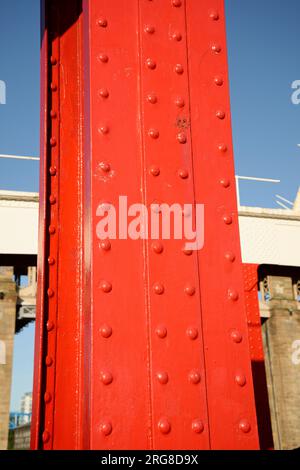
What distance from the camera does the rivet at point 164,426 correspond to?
51.9 inches

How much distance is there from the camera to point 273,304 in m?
19.1

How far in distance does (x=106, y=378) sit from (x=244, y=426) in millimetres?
A: 430

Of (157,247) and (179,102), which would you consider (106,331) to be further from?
(179,102)

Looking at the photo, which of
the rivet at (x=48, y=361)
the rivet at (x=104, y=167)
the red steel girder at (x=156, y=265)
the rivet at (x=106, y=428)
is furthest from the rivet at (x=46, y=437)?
the rivet at (x=104, y=167)

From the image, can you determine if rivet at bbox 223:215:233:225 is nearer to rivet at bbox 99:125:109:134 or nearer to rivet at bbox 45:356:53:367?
rivet at bbox 99:125:109:134

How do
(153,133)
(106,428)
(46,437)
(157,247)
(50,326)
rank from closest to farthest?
(106,428)
(157,247)
(153,133)
(46,437)
(50,326)

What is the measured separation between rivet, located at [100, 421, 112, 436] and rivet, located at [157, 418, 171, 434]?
14 cm

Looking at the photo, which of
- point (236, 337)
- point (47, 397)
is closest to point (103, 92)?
point (236, 337)

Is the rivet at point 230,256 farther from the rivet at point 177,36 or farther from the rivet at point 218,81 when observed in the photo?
the rivet at point 177,36

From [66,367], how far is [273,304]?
1808 centimetres

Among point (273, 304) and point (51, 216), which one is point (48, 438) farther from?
point (273, 304)

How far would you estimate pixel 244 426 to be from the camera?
1384mm

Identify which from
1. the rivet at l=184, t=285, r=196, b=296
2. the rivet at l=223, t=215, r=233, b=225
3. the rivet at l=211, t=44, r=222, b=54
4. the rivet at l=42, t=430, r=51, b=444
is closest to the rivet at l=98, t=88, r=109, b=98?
the rivet at l=211, t=44, r=222, b=54
